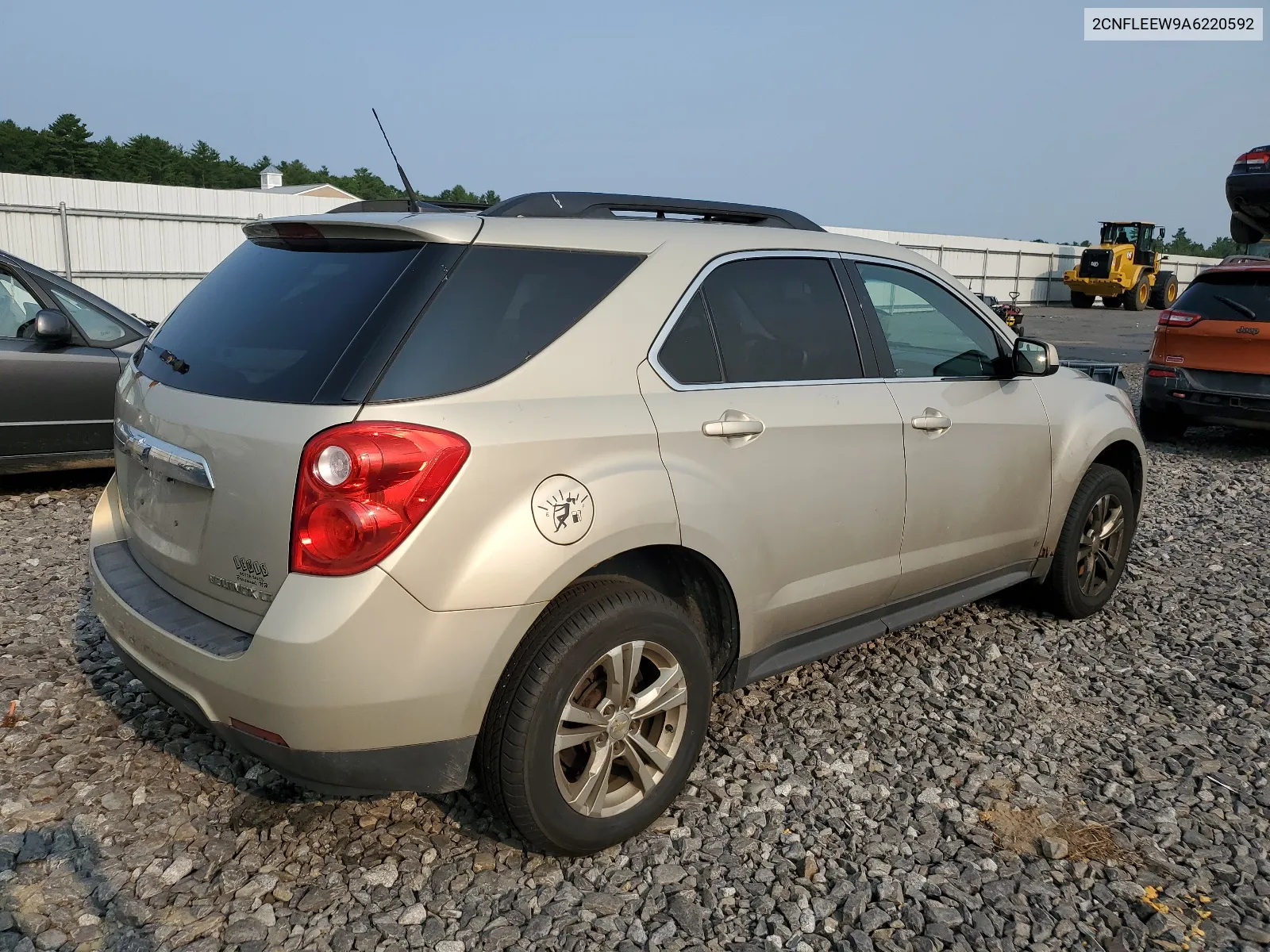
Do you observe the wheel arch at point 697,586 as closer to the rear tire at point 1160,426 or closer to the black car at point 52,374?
the black car at point 52,374

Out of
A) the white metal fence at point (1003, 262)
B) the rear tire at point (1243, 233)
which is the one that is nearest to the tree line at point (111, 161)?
the white metal fence at point (1003, 262)

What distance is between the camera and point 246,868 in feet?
9.30

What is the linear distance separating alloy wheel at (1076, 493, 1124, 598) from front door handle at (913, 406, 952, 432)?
1337mm

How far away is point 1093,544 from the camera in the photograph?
488 centimetres

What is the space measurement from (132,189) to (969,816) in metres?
17.6

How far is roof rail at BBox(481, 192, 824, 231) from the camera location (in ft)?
9.95

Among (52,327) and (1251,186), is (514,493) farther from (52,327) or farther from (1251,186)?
(1251,186)

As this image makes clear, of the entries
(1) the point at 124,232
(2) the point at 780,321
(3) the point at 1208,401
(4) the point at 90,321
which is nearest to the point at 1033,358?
(2) the point at 780,321

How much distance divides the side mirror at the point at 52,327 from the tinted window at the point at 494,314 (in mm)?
4610

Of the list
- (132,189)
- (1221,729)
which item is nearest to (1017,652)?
(1221,729)

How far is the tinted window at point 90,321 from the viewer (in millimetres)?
6570

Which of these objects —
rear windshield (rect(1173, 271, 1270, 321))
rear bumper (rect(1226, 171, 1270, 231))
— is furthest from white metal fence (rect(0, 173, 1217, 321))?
rear bumper (rect(1226, 171, 1270, 231))

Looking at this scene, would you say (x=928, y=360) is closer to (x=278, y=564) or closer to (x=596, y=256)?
(x=596, y=256)

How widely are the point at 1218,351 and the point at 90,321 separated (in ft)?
29.0
